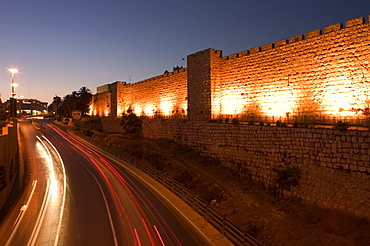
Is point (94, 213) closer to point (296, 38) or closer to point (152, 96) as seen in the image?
point (296, 38)

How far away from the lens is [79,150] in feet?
88.0

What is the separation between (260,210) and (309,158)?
3.43 meters

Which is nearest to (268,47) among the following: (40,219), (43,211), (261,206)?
(261,206)

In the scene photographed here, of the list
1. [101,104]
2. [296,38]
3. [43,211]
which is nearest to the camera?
[43,211]

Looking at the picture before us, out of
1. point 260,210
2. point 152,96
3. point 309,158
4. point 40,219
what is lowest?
point 260,210

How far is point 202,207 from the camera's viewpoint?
10.6m

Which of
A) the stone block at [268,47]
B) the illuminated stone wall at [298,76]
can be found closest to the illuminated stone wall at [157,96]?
the illuminated stone wall at [298,76]

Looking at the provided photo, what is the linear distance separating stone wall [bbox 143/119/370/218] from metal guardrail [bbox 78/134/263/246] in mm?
3999

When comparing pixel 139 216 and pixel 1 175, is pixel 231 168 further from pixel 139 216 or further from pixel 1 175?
pixel 1 175

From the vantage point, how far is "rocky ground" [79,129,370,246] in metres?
9.59

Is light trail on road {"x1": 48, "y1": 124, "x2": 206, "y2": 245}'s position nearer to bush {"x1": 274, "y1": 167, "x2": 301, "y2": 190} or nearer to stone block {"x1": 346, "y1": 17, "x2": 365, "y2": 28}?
bush {"x1": 274, "y1": 167, "x2": 301, "y2": 190}

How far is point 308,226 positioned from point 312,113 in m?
7.67

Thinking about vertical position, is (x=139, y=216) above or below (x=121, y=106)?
below

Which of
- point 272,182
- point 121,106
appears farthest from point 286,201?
point 121,106
